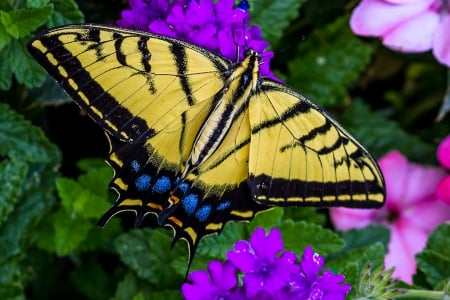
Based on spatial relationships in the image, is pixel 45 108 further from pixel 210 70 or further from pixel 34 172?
pixel 210 70

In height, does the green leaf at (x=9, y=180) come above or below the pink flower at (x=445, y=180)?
below

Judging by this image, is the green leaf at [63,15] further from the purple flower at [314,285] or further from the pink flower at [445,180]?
the pink flower at [445,180]

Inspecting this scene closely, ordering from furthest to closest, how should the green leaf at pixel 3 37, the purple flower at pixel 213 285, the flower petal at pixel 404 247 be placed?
1. the flower petal at pixel 404 247
2. the green leaf at pixel 3 37
3. the purple flower at pixel 213 285

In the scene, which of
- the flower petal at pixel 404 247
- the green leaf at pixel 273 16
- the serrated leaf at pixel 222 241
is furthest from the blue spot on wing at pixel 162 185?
the flower petal at pixel 404 247

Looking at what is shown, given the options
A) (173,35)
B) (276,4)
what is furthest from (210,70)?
(276,4)

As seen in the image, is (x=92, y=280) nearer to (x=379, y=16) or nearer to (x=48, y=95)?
(x=48, y=95)

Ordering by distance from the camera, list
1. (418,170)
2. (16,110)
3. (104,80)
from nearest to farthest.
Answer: (104,80) → (16,110) → (418,170)

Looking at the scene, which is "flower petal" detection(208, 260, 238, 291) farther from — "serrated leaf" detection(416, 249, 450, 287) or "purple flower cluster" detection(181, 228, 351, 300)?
"serrated leaf" detection(416, 249, 450, 287)
